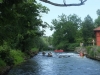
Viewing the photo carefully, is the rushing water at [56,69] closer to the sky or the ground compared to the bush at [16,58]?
closer to the ground

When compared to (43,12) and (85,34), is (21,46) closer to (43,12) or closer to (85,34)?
(43,12)

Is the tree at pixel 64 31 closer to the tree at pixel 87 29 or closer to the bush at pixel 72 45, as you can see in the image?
the bush at pixel 72 45

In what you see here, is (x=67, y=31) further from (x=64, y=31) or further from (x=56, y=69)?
(x=56, y=69)

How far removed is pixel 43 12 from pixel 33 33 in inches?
203

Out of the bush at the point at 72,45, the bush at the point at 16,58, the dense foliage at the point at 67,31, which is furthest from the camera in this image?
the dense foliage at the point at 67,31

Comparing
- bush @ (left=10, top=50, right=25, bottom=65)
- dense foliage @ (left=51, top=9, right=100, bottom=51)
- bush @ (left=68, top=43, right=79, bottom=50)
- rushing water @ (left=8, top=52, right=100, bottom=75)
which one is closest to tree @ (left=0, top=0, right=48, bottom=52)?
bush @ (left=10, top=50, right=25, bottom=65)

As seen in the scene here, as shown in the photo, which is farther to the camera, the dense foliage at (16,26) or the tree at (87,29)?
the tree at (87,29)

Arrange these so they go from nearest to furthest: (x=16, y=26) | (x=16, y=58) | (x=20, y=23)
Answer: (x=16, y=26)
(x=20, y=23)
(x=16, y=58)

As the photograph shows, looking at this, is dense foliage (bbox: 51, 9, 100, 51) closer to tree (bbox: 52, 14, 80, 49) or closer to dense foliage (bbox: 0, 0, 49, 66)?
tree (bbox: 52, 14, 80, 49)

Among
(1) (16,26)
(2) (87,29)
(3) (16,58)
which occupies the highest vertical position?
(2) (87,29)

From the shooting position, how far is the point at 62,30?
4803 inches

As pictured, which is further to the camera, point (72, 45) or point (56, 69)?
point (72, 45)

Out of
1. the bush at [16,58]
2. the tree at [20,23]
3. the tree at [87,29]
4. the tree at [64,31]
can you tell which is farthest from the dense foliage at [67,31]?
the bush at [16,58]

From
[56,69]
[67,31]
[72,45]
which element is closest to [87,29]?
[72,45]
